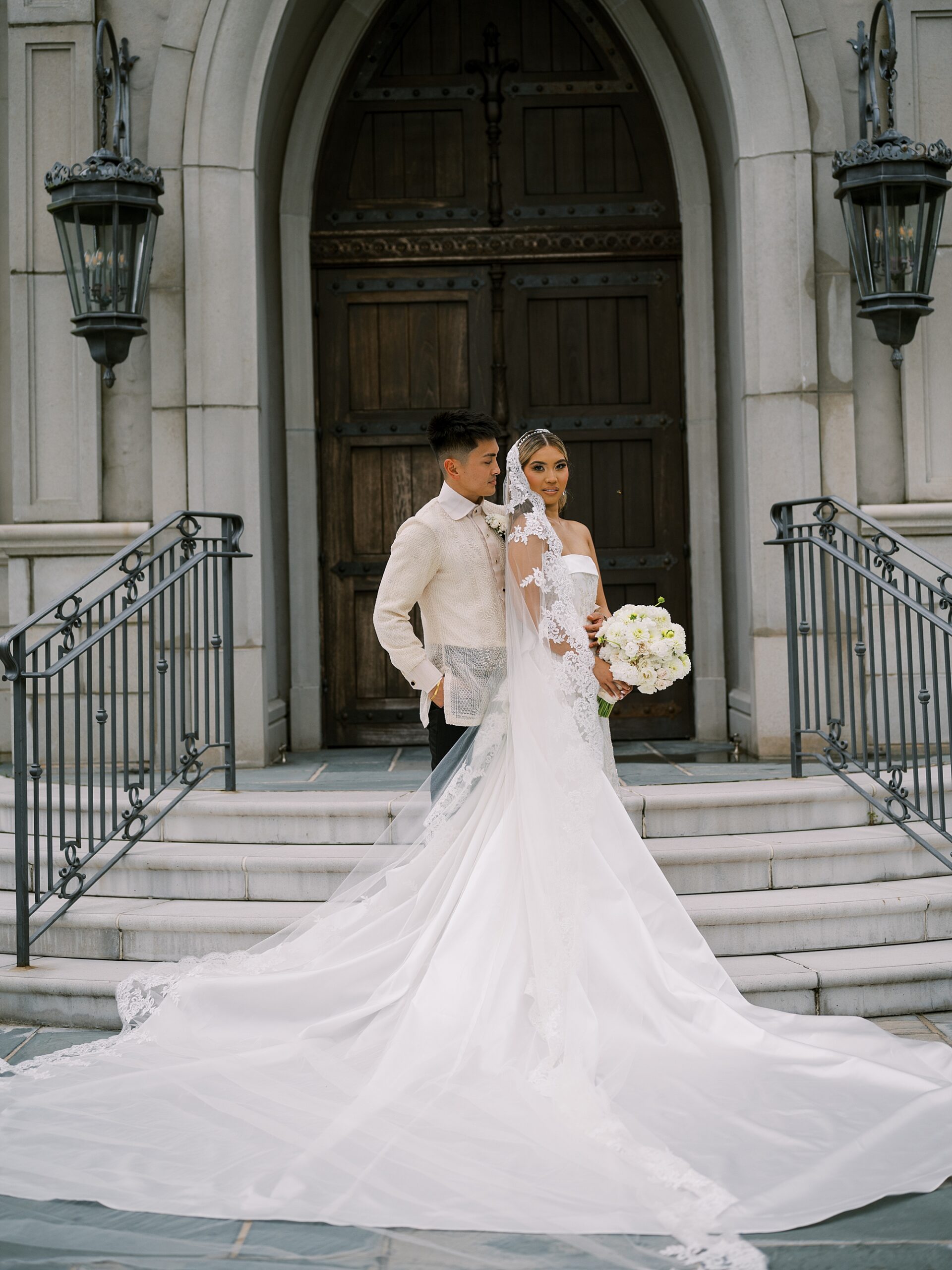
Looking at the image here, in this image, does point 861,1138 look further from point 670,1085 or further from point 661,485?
point 661,485

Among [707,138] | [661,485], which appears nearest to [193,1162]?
[661,485]

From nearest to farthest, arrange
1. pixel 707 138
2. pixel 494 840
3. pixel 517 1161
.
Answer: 1. pixel 517 1161
2. pixel 494 840
3. pixel 707 138

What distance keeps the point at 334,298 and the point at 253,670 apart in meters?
2.57

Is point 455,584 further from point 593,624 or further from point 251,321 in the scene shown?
point 251,321

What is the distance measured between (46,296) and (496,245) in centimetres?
275

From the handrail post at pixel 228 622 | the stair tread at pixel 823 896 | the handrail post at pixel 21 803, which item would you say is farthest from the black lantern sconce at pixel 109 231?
the stair tread at pixel 823 896

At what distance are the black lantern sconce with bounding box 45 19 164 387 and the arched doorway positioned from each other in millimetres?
1500

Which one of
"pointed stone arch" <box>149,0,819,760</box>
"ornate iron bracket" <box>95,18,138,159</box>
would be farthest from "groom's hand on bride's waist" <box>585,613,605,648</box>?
"ornate iron bracket" <box>95,18,138,159</box>

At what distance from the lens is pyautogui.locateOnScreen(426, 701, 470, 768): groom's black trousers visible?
4562 millimetres

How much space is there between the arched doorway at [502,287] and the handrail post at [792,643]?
191 cm

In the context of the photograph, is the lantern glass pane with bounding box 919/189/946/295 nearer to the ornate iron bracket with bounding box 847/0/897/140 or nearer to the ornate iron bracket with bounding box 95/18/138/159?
the ornate iron bracket with bounding box 847/0/897/140

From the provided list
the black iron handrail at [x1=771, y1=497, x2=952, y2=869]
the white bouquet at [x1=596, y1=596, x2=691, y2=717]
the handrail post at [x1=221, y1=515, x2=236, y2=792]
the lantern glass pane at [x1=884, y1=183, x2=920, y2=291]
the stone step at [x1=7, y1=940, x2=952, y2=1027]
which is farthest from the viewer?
the lantern glass pane at [x1=884, y1=183, x2=920, y2=291]

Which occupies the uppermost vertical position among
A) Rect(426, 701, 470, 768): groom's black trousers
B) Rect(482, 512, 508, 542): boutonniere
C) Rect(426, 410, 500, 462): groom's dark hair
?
Rect(426, 410, 500, 462): groom's dark hair

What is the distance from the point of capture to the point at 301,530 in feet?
26.3
